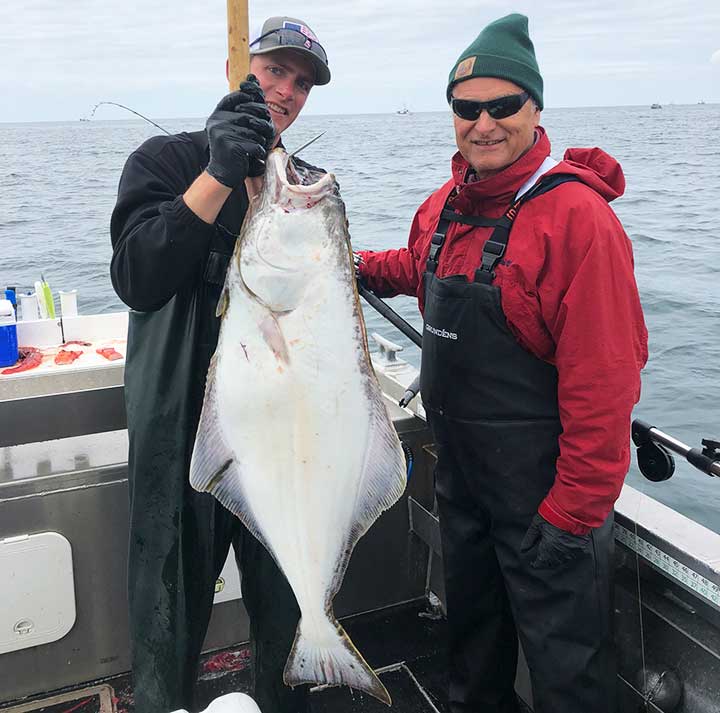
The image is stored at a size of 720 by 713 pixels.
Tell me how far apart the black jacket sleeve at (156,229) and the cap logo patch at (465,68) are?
3.07ft

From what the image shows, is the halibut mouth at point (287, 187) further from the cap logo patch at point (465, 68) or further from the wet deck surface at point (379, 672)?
the wet deck surface at point (379, 672)

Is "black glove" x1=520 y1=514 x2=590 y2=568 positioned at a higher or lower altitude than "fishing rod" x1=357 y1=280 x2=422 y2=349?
lower

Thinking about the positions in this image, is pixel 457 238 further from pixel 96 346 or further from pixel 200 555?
pixel 96 346

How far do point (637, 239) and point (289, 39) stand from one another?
15.0 metres

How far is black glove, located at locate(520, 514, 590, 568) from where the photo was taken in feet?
7.04

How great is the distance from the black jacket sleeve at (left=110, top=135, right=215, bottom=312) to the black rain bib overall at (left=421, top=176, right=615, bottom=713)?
2.84 feet

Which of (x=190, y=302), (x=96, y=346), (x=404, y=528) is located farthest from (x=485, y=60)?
(x=96, y=346)

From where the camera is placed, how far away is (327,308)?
170cm

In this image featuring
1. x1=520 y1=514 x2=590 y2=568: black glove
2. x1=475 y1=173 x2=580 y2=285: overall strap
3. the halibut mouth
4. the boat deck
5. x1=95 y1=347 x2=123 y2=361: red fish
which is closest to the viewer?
the halibut mouth

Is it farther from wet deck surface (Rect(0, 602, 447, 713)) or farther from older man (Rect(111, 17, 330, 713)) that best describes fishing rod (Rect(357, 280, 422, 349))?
wet deck surface (Rect(0, 602, 447, 713))

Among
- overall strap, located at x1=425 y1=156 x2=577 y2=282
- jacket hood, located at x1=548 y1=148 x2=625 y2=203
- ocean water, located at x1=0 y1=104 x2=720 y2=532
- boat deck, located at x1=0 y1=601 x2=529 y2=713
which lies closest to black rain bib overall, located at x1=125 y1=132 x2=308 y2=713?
boat deck, located at x1=0 y1=601 x2=529 y2=713

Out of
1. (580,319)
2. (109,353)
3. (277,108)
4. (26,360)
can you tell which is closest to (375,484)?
(580,319)

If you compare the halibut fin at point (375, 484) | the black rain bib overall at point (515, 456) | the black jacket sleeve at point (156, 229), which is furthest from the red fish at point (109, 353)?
the halibut fin at point (375, 484)

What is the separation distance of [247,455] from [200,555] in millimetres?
639
